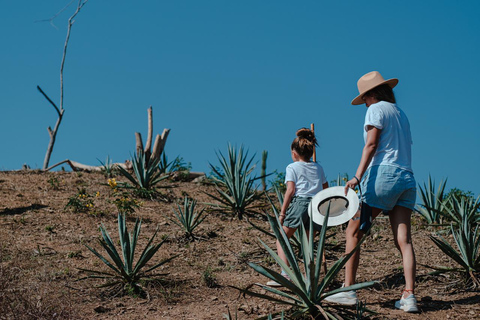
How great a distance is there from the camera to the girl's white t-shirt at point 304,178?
217 inches

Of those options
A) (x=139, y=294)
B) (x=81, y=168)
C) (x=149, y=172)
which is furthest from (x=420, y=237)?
(x=81, y=168)

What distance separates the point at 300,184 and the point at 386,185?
122 cm

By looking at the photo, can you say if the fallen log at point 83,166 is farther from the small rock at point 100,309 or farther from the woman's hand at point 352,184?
the woman's hand at point 352,184

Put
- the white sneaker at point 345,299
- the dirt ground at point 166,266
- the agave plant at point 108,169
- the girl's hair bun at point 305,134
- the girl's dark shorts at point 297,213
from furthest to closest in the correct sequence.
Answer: the agave plant at point 108,169 < the girl's hair bun at point 305,134 < the girl's dark shorts at point 297,213 < the dirt ground at point 166,266 < the white sneaker at point 345,299

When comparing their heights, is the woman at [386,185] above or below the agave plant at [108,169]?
below

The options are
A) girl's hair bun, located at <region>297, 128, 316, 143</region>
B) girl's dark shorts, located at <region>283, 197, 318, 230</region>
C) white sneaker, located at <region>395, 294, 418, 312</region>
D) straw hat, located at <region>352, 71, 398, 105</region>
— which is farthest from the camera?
girl's hair bun, located at <region>297, 128, 316, 143</region>

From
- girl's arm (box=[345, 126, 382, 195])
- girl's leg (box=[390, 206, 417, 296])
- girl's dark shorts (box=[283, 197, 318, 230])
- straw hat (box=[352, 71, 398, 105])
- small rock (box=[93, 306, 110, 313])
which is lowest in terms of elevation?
small rock (box=[93, 306, 110, 313])

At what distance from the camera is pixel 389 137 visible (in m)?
4.55

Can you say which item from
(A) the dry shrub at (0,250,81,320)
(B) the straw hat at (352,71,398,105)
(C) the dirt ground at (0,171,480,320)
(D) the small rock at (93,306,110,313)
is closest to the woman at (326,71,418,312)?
(B) the straw hat at (352,71,398,105)

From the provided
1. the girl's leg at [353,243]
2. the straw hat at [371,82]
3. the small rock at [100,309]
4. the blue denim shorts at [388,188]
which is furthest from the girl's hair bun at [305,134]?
the small rock at [100,309]

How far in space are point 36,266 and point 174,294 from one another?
198 cm

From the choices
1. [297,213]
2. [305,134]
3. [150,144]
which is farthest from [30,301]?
[150,144]

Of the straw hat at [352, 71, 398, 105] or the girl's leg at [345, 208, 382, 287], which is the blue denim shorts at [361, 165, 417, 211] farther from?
the straw hat at [352, 71, 398, 105]

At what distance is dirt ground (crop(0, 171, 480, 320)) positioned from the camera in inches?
194
